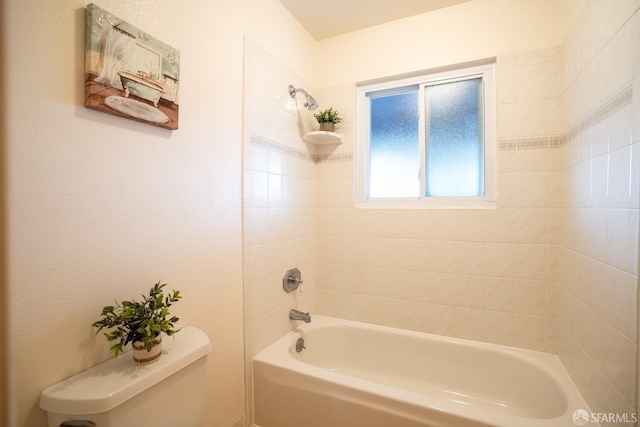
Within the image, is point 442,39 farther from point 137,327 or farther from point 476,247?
point 137,327

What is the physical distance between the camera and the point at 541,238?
5.53 feet

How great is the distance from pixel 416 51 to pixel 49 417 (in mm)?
2487

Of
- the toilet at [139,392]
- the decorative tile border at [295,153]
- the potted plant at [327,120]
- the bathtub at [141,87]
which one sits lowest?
the toilet at [139,392]

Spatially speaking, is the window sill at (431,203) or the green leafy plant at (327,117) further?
the green leafy plant at (327,117)

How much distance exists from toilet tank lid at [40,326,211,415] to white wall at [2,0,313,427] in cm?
5

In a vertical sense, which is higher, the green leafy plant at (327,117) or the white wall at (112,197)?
the green leafy plant at (327,117)

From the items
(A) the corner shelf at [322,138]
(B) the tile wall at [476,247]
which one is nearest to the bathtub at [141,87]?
(A) the corner shelf at [322,138]

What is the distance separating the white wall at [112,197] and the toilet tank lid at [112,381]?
2.1 inches

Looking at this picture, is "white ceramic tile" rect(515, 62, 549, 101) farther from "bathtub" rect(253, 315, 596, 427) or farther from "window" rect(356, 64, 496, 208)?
"bathtub" rect(253, 315, 596, 427)

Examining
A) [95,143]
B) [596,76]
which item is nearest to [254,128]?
[95,143]

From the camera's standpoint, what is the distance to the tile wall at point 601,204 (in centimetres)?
97

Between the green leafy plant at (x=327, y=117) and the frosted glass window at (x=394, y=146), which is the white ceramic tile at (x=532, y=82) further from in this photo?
the green leafy plant at (x=327, y=117)

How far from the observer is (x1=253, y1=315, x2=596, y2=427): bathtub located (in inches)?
50.6

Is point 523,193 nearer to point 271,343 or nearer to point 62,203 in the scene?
point 271,343
